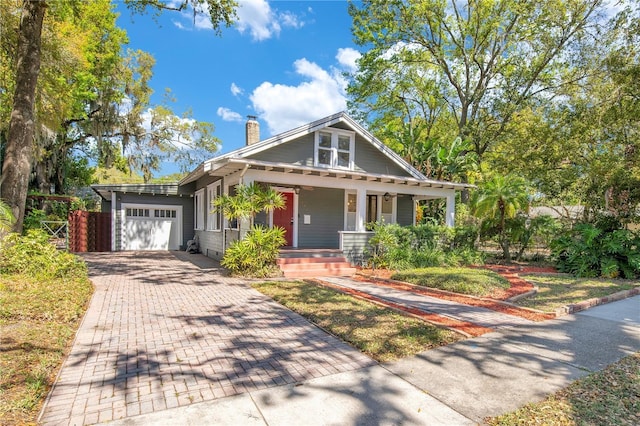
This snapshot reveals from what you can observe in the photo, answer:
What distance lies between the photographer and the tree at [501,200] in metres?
12.5

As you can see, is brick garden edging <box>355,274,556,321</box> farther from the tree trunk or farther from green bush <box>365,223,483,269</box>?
the tree trunk

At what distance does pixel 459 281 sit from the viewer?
8.16 meters

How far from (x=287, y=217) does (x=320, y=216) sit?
4.56ft

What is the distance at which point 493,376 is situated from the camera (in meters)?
3.65

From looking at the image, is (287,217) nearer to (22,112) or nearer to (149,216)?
(22,112)

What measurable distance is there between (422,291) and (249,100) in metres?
19.2

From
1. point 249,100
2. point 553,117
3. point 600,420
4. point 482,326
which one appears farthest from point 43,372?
point 249,100

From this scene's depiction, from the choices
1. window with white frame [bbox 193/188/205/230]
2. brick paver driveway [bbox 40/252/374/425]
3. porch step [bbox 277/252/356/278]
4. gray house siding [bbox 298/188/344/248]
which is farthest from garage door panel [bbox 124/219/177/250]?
brick paver driveway [bbox 40/252/374/425]

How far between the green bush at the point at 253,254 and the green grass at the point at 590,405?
729 cm

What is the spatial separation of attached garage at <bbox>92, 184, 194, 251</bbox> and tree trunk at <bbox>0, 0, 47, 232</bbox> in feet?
25.1

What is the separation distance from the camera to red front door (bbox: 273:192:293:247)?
500 inches

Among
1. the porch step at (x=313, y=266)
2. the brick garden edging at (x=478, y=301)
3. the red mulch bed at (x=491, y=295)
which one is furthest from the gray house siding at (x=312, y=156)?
the brick garden edging at (x=478, y=301)

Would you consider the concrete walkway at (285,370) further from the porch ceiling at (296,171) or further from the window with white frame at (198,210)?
the window with white frame at (198,210)

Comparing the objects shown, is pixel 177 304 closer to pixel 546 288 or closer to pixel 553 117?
pixel 546 288
